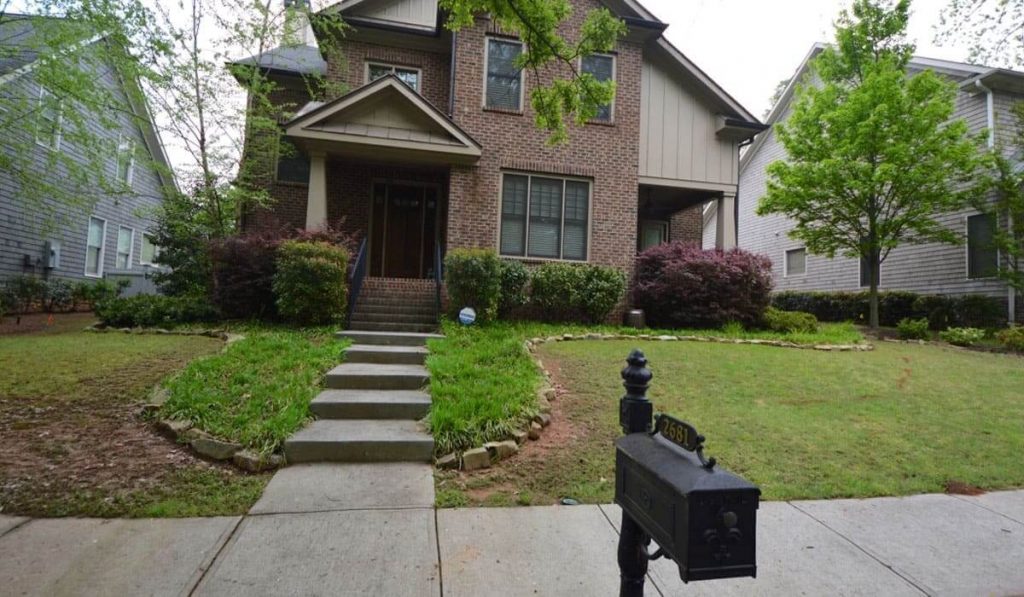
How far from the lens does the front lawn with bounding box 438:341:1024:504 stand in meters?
3.67

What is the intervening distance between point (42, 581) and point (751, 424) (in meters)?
5.15

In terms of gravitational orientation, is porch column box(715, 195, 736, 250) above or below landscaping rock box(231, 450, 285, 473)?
above

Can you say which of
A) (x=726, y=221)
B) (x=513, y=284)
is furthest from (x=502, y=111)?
(x=726, y=221)

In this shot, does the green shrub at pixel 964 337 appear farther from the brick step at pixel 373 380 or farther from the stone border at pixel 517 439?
the brick step at pixel 373 380

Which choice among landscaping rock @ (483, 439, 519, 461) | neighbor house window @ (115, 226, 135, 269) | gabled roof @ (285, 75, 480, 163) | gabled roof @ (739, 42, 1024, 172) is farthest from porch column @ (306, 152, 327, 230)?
neighbor house window @ (115, 226, 135, 269)

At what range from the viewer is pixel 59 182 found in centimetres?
927

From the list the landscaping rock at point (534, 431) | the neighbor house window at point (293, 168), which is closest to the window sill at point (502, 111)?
the neighbor house window at point (293, 168)

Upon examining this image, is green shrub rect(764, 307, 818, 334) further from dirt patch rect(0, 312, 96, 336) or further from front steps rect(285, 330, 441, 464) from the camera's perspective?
dirt patch rect(0, 312, 96, 336)

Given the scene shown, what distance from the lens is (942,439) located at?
15.0 feet

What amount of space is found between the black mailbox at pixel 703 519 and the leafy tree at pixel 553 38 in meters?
4.64

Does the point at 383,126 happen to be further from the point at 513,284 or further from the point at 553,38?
the point at 553,38

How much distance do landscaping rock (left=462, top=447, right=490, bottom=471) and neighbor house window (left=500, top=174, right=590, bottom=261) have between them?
6.74 meters

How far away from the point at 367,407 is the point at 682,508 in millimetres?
3764

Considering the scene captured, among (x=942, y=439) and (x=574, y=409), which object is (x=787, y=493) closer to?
(x=574, y=409)
